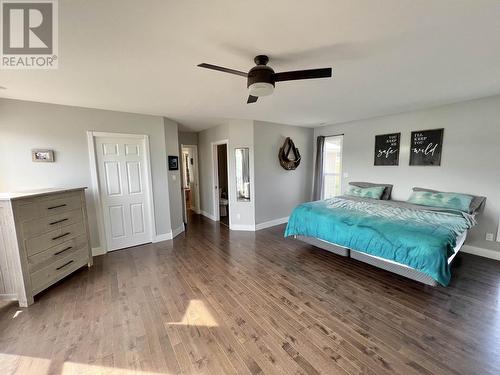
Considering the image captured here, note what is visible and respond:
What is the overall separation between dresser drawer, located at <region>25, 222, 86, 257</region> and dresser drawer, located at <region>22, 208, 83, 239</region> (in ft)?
0.15

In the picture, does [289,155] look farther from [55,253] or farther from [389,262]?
[55,253]

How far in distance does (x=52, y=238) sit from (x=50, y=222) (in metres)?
0.20

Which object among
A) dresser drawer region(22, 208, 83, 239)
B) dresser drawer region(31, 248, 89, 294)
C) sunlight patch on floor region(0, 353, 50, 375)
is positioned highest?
dresser drawer region(22, 208, 83, 239)

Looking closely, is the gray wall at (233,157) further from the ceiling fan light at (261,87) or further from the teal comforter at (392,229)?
the ceiling fan light at (261,87)

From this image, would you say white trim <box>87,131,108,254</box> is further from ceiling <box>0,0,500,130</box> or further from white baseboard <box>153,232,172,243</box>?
white baseboard <box>153,232,172,243</box>

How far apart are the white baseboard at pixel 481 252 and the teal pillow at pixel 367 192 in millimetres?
1464

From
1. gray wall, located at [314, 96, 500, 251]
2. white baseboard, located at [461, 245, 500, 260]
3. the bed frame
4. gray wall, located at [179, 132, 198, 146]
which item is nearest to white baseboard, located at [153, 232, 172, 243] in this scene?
gray wall, located at [179, 132, 198, 146]

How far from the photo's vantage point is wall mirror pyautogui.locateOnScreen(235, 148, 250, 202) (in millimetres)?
4516

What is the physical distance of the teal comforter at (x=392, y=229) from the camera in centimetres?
214

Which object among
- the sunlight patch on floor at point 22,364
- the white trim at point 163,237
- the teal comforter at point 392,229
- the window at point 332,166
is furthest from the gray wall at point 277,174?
the sunlight patch on floor at point 22,364

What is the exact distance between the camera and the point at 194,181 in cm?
610

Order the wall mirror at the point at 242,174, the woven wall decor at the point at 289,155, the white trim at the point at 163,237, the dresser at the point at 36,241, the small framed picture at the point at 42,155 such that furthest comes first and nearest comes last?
the woven wall decor at the point at 289,155 → the wall mirror at the point at 242,174 → the white trim at the point at 163,237 → the small framed picture at the point at 42,155 → the dresser at the point at 36,241

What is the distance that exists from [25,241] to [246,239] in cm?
305

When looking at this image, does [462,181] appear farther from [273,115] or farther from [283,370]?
[283,370]
